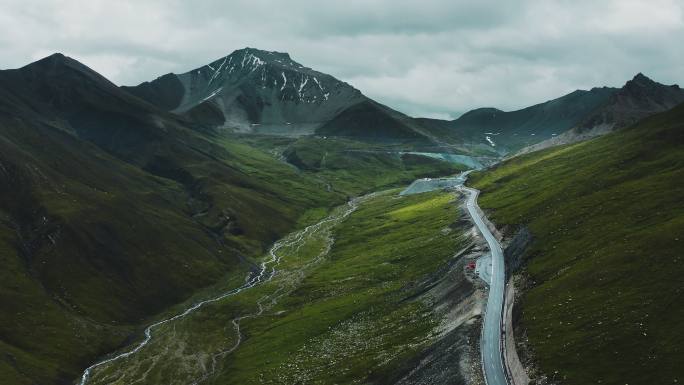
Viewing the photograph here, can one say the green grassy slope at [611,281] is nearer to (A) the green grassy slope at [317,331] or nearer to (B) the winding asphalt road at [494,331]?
(B) the winding asphalt road at [494,331]

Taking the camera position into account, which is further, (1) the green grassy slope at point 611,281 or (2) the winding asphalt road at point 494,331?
(2) the winding asphalt road at point 494,331

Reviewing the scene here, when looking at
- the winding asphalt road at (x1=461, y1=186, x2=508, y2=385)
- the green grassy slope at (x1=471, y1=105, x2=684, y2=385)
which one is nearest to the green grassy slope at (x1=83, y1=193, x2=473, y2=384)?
the winding asphalt road at (x1=461, y1=186, x2=508, y2=385)

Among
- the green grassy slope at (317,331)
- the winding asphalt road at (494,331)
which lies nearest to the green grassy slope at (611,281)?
the winding asphalt road at (494,331)

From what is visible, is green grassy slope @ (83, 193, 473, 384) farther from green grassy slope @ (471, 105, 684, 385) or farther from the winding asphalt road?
green grassy slope @ (471, 105, 684, 385)

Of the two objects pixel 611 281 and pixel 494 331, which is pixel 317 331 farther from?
pixel 611 281

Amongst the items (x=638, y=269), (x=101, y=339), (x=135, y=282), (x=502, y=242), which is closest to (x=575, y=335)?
(x=638, y=269)

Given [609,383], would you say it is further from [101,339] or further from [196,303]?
[196,303]
